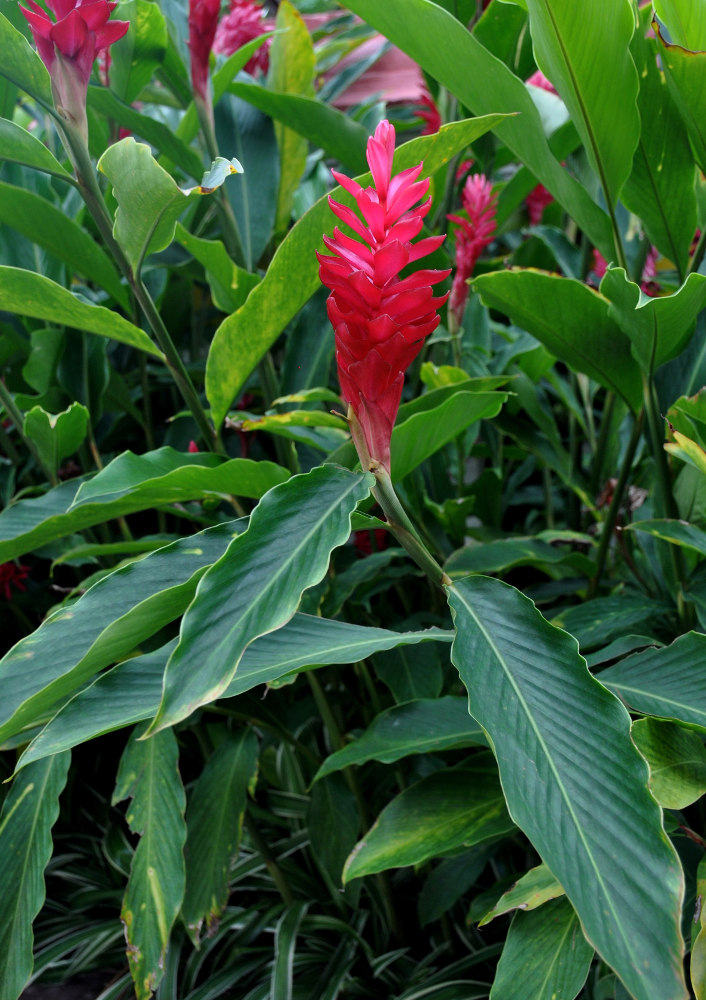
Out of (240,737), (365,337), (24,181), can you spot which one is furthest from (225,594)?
(24,181)

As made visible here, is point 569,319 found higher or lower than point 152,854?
higher

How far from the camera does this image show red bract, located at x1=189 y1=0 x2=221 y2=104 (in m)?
0.91

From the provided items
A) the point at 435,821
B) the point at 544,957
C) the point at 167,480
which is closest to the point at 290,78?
the point at 167,480

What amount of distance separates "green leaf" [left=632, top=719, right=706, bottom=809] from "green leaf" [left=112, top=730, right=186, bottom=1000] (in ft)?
1.52

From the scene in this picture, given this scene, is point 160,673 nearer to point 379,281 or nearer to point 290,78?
point 379,281

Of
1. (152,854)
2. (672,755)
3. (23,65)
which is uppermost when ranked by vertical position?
(23,65)

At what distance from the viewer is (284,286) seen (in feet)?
2.40

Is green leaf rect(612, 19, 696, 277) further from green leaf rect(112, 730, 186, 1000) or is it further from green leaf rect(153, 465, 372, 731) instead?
green leaf rect(112, 730, 186, 1000)

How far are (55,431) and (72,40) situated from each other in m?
0.42

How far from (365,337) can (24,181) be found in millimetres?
860

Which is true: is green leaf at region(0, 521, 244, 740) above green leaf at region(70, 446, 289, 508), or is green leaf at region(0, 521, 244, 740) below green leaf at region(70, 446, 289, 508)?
below

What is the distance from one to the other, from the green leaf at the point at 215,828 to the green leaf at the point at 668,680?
477 mm

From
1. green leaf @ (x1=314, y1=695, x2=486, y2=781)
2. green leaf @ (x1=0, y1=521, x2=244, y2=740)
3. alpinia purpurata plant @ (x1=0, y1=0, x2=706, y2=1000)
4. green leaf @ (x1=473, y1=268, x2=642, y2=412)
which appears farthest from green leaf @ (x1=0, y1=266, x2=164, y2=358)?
green leaf @ (x1=314, y1=695, x2=486, y2=781)

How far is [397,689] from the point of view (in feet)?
3.11
